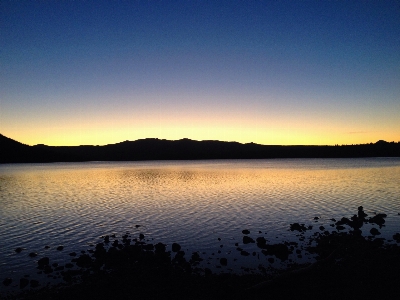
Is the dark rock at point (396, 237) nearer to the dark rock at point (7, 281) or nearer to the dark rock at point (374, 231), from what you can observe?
the dark rock at point (374, 231)

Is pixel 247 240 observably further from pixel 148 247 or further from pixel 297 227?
pixel 148 247

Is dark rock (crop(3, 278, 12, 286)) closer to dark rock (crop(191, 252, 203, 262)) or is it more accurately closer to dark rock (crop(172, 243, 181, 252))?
dark rock (crop(172, 243, 181, 252))

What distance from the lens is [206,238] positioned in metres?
25.7

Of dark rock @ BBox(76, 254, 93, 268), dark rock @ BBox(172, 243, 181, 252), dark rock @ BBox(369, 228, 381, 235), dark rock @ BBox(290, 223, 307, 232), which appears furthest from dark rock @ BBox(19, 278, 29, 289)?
dark rock @ BBox(369, 228, 381, 235)

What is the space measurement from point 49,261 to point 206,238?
1299 cm

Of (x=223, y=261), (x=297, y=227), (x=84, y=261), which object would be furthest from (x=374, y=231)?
(x=84, y=261)

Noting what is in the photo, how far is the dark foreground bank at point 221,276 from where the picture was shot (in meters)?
14.2

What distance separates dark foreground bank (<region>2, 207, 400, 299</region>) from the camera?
14.2 meters

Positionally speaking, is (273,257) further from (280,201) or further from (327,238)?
(280,201)

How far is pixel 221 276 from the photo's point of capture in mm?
16578

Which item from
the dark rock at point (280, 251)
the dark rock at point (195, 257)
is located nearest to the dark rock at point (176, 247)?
the dark rock at point (195, 257)

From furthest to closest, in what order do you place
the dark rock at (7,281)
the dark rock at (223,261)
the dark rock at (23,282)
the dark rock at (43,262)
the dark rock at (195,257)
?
the dark rock at (195,257) → the dark rock at (43,262) → the dark rock at (223,261) → the dark rock at (7,281) → the dark rock at (23,282)

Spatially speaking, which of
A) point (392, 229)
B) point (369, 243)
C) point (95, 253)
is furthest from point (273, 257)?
point (392, 229)

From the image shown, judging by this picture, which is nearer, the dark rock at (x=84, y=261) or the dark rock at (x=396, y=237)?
A: the dark rock at (x=84, y=261)
